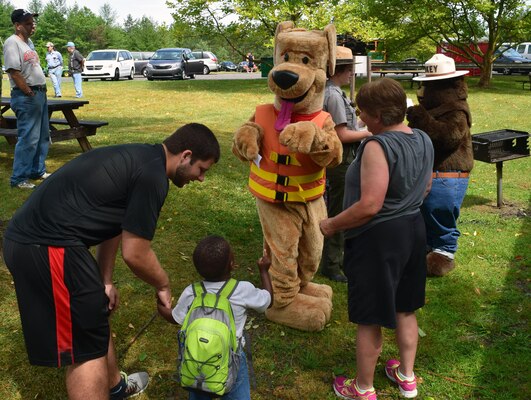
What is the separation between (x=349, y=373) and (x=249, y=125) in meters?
1.86

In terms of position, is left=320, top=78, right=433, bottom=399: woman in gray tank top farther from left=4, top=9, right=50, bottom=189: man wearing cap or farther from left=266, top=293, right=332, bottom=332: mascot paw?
left=4, top=9, right=50, bottom=189: man wearing cap

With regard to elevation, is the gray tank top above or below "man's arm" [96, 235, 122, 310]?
above

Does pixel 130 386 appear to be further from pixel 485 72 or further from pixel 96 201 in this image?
pixel 485 72

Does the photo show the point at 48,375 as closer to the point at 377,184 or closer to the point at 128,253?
the point at 128,253

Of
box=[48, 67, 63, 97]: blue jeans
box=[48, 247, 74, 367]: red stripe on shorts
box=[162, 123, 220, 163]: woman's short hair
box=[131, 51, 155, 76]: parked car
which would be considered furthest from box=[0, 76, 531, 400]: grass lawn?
box=[131, 51, 155, 76]: parked car

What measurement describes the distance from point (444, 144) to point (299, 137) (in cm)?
164

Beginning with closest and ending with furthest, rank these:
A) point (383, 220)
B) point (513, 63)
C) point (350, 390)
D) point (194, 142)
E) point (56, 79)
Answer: point (194, 142)
point (383, 220)
point (350, 390)
point (56, 79)
point (513, 63)

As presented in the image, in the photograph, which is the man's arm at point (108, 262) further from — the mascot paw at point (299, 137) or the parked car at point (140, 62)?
the parked car at point (140, 62)

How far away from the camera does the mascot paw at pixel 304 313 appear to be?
4.09 metres

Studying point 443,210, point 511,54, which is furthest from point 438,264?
point 511,54

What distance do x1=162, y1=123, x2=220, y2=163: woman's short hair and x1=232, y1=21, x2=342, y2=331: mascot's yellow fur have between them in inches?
45.7

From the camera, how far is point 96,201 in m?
2.53

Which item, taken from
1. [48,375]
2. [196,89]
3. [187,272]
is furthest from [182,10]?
[48,375]

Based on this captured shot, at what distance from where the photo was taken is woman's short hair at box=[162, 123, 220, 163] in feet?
8.70
